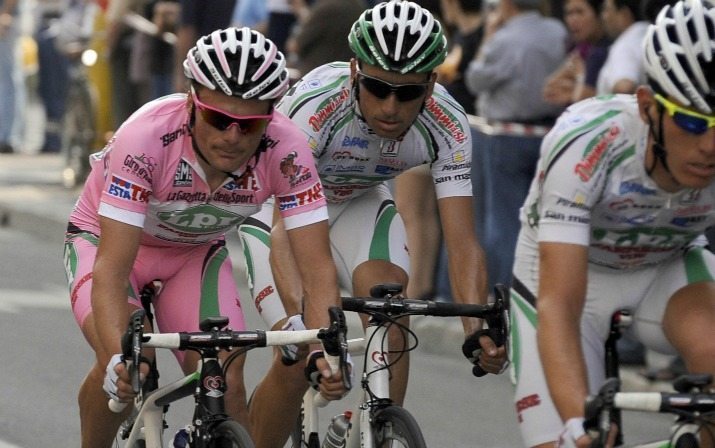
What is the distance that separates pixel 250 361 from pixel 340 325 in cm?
494

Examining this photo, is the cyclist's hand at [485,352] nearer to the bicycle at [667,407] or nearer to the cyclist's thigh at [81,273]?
the cyclist's thigh at [81,273]

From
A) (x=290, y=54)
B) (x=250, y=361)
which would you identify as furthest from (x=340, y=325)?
→ (x=290, y=54)

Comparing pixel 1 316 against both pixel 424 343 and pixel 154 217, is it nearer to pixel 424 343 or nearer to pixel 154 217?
pixel 424 343

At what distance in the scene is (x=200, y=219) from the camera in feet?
21.1

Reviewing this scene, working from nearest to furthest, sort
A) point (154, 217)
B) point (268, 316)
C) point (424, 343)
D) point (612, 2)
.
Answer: point (154, 217) < point (268, 316) < point (612, 2) < point (424, 343)

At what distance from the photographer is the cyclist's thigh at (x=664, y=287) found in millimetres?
5574

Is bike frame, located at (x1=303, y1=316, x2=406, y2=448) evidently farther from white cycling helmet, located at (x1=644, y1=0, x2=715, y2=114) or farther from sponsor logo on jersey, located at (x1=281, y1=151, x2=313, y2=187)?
white cycling helmet, located at (x1=644, y1=0, x2=715, y2=114)

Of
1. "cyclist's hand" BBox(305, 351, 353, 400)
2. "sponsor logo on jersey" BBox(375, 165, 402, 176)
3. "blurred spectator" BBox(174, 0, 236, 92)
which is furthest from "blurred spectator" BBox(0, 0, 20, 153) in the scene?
"cyclist's hand" BBox(305, 351, 353, 400)

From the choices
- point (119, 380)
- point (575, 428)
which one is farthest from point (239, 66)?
point (575, 428)

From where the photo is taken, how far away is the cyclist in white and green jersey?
261 inches

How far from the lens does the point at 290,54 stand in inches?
541

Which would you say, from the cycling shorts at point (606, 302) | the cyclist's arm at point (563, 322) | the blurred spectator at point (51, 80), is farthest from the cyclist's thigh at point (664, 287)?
the blurred spectator at point (51, 80)

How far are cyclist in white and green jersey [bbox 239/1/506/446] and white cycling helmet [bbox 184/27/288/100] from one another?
53 centimetres

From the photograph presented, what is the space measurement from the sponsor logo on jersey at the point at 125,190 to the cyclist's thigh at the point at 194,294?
0.65 m
